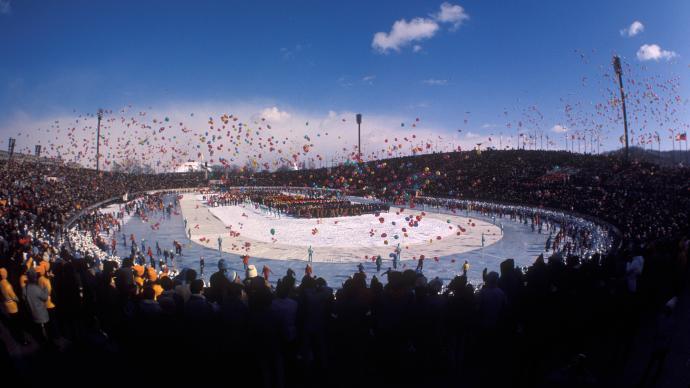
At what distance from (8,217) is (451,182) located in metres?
50.3

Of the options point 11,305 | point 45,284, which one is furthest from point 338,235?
point 11,305

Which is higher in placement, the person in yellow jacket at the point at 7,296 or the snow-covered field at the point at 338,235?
the person in yellow jacket at the point at 7,296

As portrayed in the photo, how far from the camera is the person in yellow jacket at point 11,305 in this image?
21.8 feet

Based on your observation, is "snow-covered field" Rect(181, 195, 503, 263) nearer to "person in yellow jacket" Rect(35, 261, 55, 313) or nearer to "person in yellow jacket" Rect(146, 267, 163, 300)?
"person in yellow jacket" Rect(146, 267, 163, 300)

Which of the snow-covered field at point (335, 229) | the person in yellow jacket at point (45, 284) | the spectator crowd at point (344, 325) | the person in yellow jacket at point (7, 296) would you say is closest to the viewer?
the spectator crowd at point (344, 325)

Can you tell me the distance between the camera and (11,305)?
265 inches

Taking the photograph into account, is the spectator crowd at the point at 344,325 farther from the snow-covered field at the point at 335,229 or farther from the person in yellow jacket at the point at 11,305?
the snow-covered field at the point at 335,229

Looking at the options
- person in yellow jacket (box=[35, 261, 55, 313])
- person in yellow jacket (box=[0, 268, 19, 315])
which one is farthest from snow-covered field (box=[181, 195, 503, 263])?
person in yellow jacket (box=[0, 268, 19, 315])

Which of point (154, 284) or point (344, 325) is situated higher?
point (154, 284)

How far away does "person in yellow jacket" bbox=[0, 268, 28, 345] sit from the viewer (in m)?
6.63

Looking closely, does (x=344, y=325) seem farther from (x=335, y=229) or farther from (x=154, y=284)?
(x=335, y=229)

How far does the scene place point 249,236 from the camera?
30.5m

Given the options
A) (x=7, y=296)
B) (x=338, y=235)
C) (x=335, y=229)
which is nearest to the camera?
(x=7, y=296)

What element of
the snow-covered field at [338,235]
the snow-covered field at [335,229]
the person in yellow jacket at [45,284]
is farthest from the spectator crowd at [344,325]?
the snow-covered field at [335,229]
